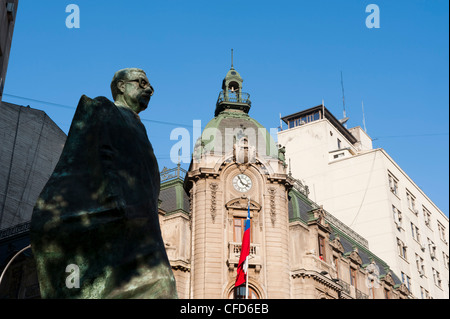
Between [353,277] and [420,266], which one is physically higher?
[420,266]

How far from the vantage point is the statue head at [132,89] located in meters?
6.43

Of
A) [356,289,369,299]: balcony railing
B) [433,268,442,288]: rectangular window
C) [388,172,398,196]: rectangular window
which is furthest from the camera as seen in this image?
[433,268,442,288]: rectangular window

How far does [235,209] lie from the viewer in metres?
35.1

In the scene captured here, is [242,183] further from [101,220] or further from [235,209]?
[101,220]

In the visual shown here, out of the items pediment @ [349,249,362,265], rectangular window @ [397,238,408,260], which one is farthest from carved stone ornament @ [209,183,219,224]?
rectangular window @ [397,238,408,260]

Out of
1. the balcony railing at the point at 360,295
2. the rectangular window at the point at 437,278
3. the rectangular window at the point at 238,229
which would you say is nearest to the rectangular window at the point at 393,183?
the rectangular window at the point at 437,278

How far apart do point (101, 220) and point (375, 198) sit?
187ft

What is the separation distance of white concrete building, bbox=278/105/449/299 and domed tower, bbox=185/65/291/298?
2468 cm

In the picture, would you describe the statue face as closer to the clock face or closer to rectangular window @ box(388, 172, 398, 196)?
the clock face

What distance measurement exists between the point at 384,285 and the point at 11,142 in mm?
34090

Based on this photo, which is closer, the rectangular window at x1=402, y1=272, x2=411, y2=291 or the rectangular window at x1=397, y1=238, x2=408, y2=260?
the rectangular window at x1=402, y1=272, x2=411, y2=291

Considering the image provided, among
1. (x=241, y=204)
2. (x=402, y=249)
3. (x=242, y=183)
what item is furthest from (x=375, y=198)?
(x=241, y=204)

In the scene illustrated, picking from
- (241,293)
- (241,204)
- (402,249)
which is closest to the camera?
(241,293)

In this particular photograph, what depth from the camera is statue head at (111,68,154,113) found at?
6.43 metres
